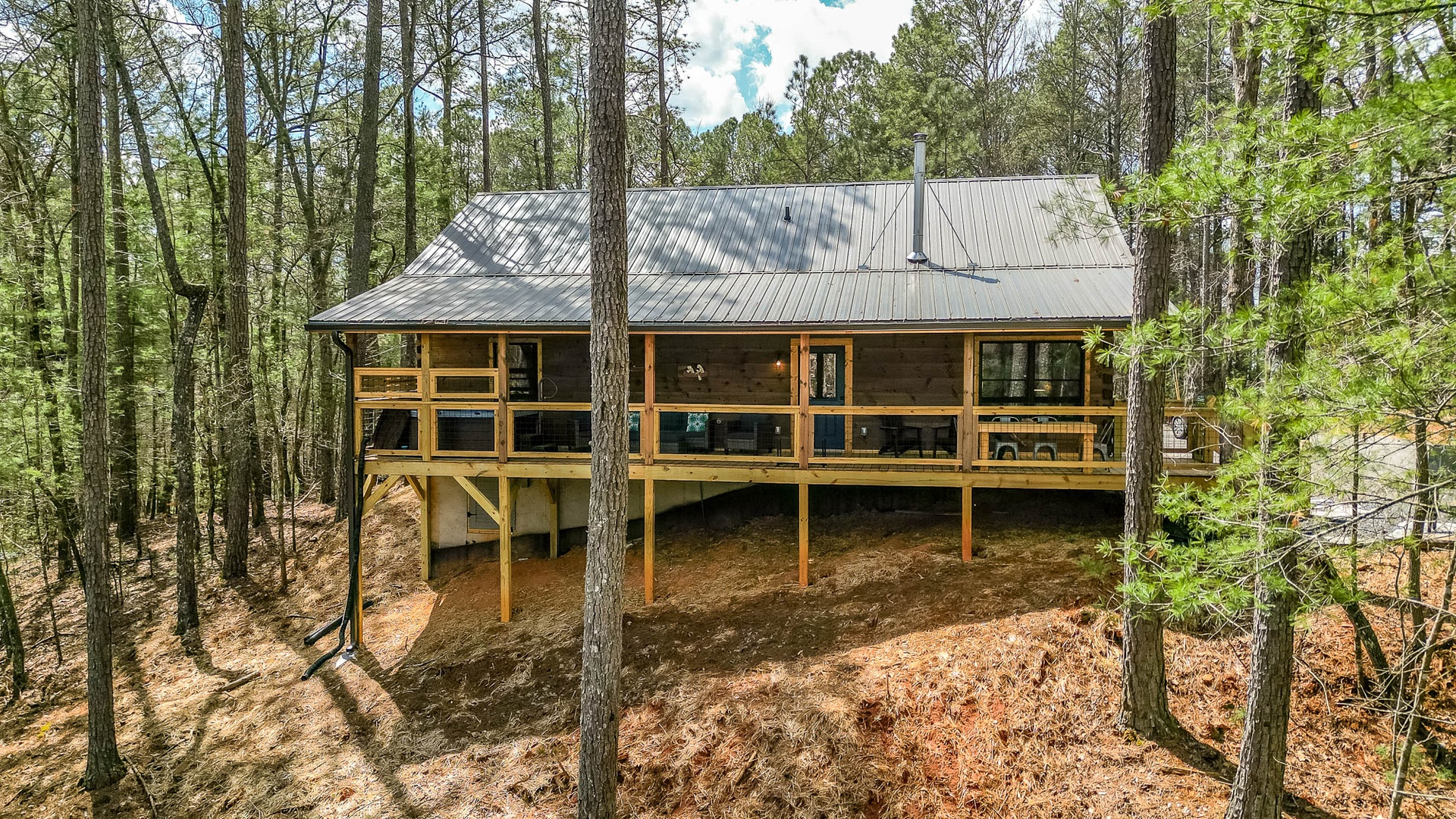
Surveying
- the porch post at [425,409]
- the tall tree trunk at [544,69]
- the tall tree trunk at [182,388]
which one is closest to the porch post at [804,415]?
the porch post at [425,409]

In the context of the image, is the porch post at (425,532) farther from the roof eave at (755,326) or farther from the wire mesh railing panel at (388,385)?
the roof eave at (755,326)

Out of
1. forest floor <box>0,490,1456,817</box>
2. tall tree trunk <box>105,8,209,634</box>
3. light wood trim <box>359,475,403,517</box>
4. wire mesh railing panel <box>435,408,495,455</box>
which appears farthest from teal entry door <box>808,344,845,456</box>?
tall tree trunk <box>105,8,209,634</box>

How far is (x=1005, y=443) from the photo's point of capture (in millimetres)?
9672

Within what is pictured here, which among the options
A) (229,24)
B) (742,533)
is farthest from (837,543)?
(229,24)

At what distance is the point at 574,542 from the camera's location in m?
11.9

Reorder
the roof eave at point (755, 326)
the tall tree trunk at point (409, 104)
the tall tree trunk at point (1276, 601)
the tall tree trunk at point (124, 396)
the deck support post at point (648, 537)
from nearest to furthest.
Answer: the tall tree trunk at point (1276, 601) < the roof eave at point (755, 326) < the deck support post at point (648, 537) < the tall tree trunk at point (124, 396) < the tall tree trunk at point (409, 104)

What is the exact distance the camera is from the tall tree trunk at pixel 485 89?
1803cm

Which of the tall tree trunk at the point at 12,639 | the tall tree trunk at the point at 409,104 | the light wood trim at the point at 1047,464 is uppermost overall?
the tall tree trunk at the point at 409,104

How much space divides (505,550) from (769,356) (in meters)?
5.19

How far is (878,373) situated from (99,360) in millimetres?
10358

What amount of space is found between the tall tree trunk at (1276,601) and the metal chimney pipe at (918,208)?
692cm

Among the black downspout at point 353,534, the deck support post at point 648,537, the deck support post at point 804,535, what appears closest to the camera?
the deck support post at point 804,535

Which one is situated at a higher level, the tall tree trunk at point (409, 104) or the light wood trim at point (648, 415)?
the tall tree trunk at point (409, 104)

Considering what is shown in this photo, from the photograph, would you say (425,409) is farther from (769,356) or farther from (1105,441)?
(1105,441)
